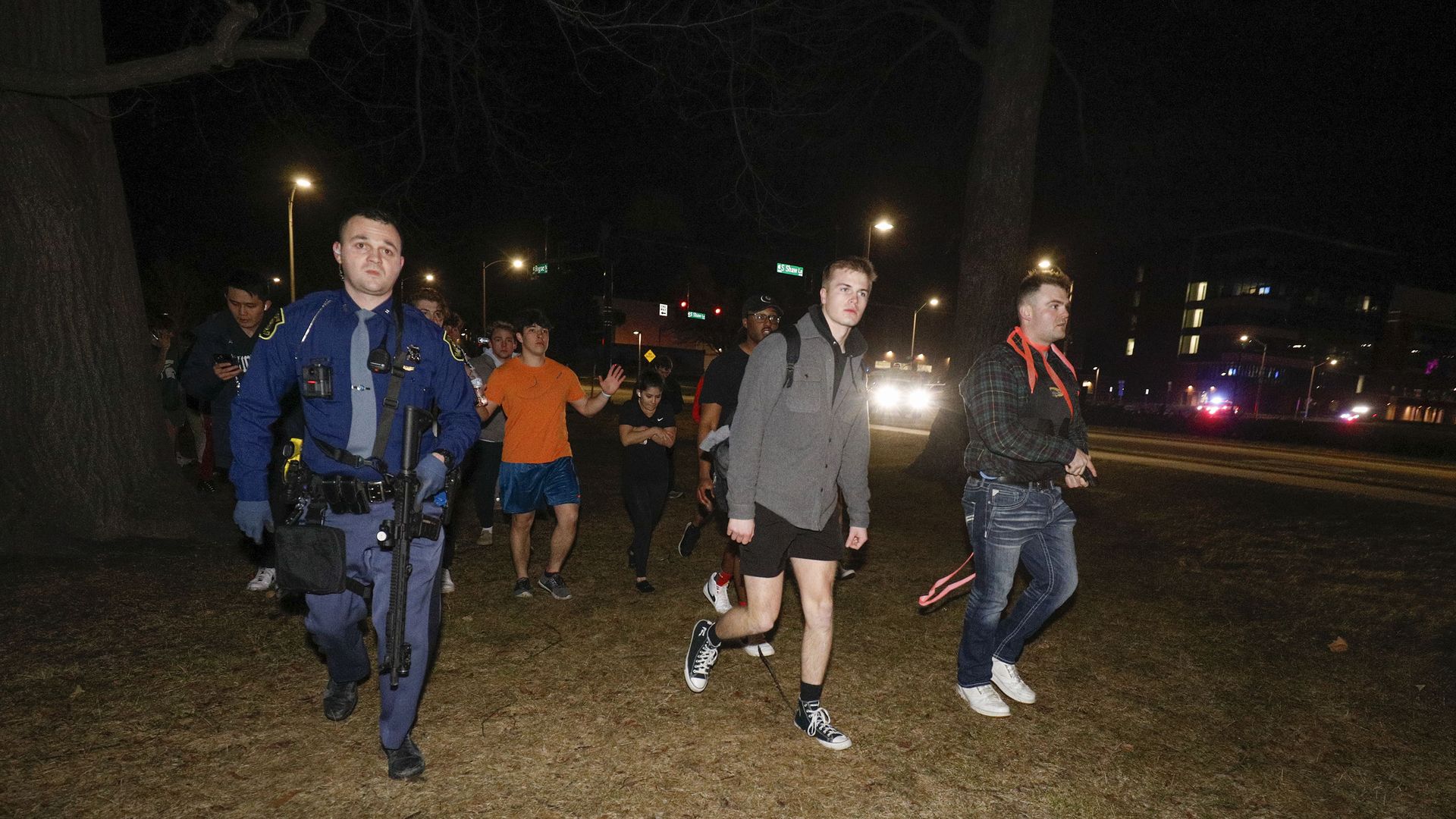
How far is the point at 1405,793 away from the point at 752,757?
10.1ft

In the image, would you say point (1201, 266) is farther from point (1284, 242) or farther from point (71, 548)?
point (71, 548)

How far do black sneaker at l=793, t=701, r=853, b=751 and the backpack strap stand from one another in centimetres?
166

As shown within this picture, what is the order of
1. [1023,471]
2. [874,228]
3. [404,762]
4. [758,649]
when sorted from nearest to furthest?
[404,762] → [1023,471] → [758,649] → [874,228]

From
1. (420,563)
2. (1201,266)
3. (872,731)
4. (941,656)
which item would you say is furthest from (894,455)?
(1201,266)

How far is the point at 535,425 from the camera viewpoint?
4.91m

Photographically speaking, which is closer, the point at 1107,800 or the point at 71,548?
the point at 1107,800

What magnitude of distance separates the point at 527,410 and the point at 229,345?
7.36ft

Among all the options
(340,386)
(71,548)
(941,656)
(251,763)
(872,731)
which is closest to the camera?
(340,386)

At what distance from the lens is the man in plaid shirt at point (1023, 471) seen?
3.44m

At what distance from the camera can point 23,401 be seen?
5.50 m

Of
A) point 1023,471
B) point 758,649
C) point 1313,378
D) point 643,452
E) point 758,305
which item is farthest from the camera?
point 1313,378

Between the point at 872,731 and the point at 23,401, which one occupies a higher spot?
the point at 23,401

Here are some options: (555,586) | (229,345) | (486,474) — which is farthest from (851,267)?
(229,345)

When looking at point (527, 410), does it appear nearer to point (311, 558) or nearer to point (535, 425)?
point (535, 425)
